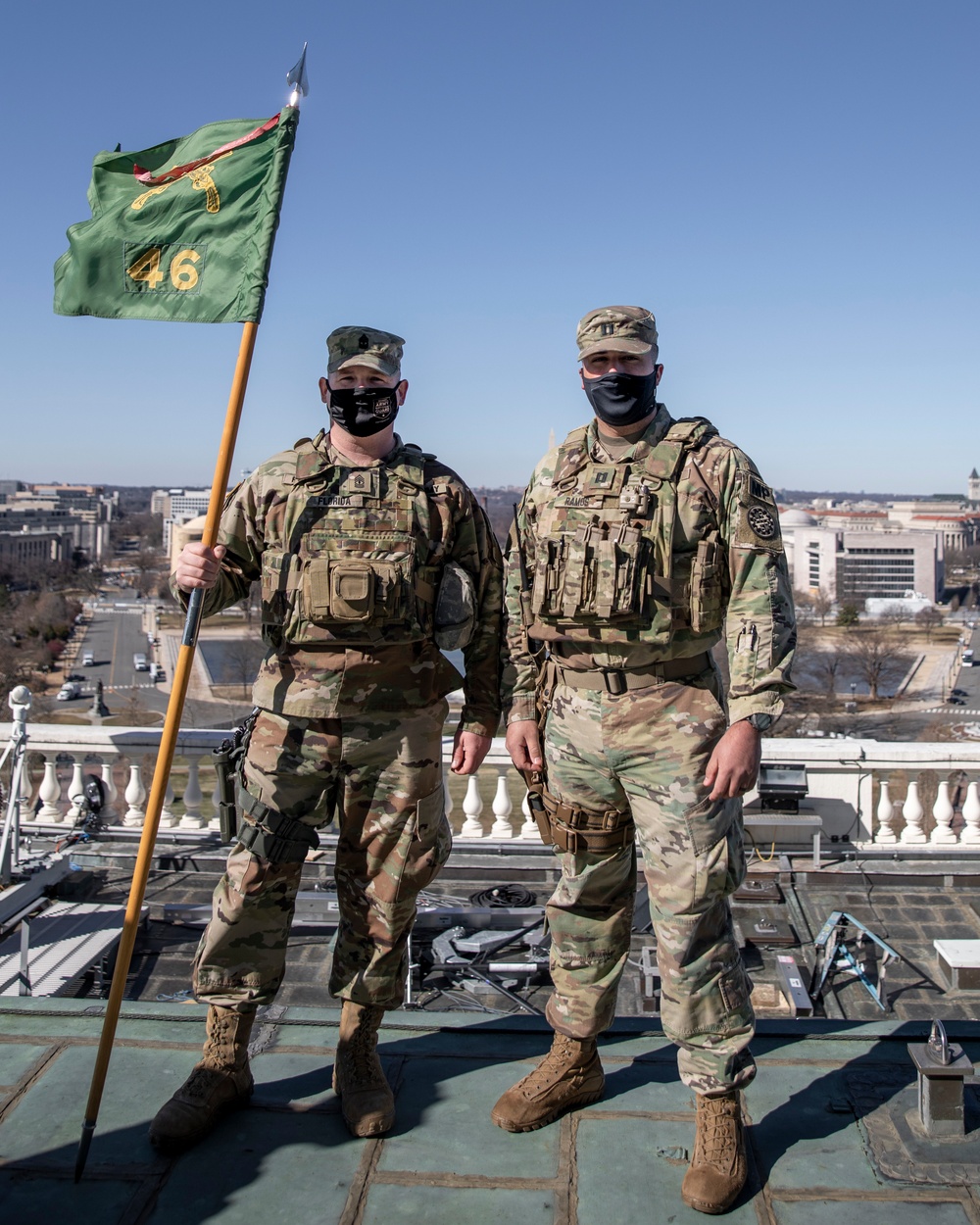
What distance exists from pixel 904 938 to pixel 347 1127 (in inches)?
177

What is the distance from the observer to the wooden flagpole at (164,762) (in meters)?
3.03

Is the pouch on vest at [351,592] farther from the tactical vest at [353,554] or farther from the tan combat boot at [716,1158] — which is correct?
the tan combat boot at [716,1158]

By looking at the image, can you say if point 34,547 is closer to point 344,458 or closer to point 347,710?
point 344,458

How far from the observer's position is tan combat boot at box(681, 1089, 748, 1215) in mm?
2814

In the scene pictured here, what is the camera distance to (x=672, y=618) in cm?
319

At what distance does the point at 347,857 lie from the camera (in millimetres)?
3383

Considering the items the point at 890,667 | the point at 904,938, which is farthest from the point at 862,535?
the point at 904,938

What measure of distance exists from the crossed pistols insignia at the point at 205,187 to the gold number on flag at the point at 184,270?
0.16 m

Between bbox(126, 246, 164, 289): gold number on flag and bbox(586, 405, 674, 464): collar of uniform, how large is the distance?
1409 mm

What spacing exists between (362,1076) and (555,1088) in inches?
23.6

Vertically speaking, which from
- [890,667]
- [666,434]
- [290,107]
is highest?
[290,107]

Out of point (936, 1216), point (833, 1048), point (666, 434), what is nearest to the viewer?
point (936, 1216)

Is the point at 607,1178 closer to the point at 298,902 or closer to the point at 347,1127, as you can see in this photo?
the point at 347,1127

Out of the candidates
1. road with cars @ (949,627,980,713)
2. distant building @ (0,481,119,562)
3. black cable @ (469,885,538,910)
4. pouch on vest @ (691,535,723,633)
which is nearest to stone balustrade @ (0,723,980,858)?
black cable @ (469,885,538,910)
